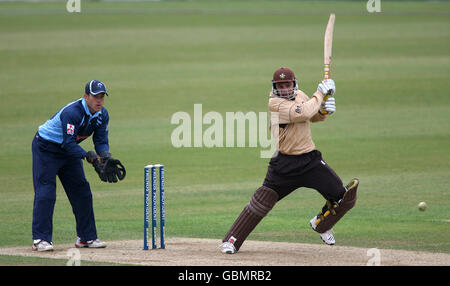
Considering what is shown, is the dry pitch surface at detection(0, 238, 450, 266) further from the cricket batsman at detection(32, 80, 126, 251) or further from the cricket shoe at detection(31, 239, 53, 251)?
the cricket batsman at detection(32, 80, 126, 251)

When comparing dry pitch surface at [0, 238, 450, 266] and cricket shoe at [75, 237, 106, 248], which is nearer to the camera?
dry pitch surface at [0, 238, 450, 266]

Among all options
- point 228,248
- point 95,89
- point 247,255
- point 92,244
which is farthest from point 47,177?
point 247,255

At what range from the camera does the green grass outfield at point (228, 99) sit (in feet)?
40.0

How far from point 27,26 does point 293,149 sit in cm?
2723

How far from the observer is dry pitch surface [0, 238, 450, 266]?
852 cm

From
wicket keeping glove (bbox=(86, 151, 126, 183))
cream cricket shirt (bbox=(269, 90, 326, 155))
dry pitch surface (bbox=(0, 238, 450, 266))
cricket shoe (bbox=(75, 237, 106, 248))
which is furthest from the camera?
cricket shoe (bbox=(75, 237, 106, 248))

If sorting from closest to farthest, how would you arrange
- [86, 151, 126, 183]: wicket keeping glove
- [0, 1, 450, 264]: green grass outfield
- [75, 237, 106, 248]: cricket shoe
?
[86, 151, 126, 183]: wicket keeping glove < [75, 237, 106, 248]: cricket shoe < [0, 1, 450, 264]: green grass outfield

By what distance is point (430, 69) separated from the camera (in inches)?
1053

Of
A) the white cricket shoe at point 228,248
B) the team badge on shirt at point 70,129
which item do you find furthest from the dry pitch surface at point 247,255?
the team badge on shirt at point 70,129

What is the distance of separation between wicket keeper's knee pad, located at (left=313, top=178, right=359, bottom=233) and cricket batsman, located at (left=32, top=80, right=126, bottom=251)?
229 centimetres

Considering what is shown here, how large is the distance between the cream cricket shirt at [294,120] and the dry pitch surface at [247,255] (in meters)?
1.17

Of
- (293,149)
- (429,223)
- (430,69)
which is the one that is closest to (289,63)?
(430,69)

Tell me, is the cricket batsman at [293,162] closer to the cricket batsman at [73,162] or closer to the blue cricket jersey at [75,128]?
the cricket batsman at [73,162]

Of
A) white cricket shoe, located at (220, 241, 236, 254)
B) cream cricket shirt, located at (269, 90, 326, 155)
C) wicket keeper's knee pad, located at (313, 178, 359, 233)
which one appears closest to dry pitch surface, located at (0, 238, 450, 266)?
white cricket shoe, located at (220, 241, 236, 254)
